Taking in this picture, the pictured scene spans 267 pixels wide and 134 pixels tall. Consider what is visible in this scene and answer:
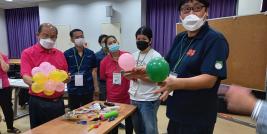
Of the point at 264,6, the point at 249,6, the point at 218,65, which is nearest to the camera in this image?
the point at 218,65

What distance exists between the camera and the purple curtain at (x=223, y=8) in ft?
17.4

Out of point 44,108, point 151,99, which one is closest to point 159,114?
point 151,99

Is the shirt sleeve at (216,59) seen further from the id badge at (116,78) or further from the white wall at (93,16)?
the white wall at (93,16)

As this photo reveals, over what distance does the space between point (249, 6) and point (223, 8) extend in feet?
4.64

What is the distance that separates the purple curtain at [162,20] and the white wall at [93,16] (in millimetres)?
445

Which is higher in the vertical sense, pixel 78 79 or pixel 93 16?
pixel 93 16

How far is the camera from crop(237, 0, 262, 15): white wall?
3917mm

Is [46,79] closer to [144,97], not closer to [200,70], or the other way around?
[144,97]

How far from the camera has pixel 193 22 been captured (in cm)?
139

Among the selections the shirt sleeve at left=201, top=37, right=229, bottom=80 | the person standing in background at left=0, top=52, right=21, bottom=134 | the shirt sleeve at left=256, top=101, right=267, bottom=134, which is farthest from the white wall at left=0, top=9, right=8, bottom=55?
the shirt sleeve at left=256, top=101, right=267, bottom=134

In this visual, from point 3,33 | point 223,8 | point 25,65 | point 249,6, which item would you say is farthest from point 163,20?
point 3,33

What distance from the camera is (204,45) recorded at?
1311 mm

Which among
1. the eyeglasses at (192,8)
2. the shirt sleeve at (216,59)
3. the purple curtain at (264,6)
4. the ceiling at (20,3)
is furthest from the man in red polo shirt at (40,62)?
the ceiling at (20,3)

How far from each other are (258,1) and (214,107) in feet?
10.9
